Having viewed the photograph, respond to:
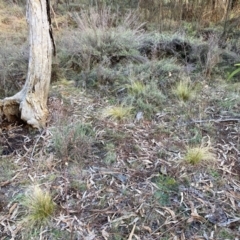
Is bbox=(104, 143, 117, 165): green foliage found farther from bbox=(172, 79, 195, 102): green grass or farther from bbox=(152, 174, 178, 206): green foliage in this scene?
bbox=(172, 79, 195, 102): green grass

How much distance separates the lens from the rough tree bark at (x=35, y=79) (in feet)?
9.61

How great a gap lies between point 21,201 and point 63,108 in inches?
54.5

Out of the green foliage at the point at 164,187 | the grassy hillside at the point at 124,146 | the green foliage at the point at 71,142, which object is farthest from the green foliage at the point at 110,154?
the green foliage at the point at 164,187

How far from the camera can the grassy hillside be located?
1.99m

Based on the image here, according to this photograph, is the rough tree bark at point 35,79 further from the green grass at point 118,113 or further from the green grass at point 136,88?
the green grass at point 136,88

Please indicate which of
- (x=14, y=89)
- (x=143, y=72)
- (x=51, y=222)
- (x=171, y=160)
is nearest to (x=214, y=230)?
(x=171, y=160)

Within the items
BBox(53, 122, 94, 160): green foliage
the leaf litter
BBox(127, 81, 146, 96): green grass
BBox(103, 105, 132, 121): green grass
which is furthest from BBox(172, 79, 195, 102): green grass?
BBox(53, 122, 94, 160): green foliage

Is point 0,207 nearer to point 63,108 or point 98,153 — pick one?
point 98,153

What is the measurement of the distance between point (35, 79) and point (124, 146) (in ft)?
4.29

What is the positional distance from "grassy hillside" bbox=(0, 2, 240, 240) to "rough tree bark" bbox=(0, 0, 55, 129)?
4.7 inches

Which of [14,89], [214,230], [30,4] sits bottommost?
[214,230]

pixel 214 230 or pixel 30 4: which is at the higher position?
pixel 30 4

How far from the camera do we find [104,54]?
432 centimetres

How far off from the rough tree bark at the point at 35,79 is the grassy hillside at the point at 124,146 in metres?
0.12
